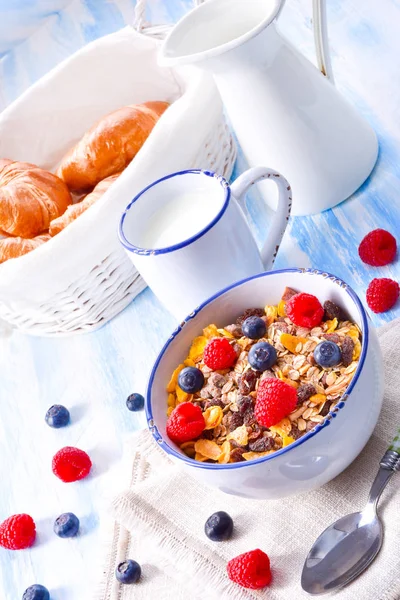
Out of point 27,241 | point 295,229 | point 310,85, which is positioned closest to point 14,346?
point 27,241

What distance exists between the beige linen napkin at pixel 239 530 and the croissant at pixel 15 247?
46cm

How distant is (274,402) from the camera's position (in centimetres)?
69

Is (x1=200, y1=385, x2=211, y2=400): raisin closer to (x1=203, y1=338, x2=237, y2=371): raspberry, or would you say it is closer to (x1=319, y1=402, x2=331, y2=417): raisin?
(x1=203, y1=338, x2=237, y2=371): raspberry

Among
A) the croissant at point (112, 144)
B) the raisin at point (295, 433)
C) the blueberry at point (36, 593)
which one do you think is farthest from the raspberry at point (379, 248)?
the blueberry at point (36, 593)

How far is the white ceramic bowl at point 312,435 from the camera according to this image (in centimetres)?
67

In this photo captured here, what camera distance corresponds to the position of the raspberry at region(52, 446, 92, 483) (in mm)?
992

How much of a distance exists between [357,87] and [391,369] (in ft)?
1.87

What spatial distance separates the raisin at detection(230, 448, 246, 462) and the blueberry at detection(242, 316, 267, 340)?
0.13 m

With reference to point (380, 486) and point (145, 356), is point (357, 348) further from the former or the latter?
point (145, 356)

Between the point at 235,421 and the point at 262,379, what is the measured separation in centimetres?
5

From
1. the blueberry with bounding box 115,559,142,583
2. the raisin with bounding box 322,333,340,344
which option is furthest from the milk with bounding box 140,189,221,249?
the blueberry with bounding box 115,559,142,583

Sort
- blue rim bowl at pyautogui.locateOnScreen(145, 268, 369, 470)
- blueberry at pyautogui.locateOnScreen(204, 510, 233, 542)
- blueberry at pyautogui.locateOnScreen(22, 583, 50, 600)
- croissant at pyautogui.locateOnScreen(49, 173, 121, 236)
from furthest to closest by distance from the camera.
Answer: croissant at pyautogui.locateOnScreen(49, 173, 121, 236) → blueberry at pyautogui.locateOnScreen(22, 583, 50, 600) → blueberry at pyautogui.locateOnScreen(204, 510, 233, 542) → blue rim bowl at pyautogui.locateOnScreen(145, 268, 369, 470)

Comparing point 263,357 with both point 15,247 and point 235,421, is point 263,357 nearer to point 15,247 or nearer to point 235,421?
point 235,421

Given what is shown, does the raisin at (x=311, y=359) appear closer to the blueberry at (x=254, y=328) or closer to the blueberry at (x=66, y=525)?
the blueberry at (x=254, y=328)
